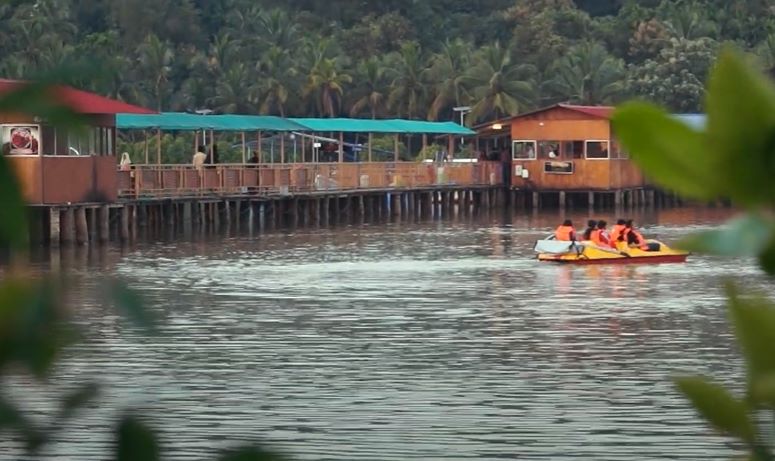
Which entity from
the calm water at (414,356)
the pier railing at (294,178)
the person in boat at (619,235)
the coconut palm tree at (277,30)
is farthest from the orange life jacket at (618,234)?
the coconut palm tree at (277,30)

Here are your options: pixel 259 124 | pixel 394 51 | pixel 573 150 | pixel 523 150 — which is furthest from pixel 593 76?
pixel 259 124

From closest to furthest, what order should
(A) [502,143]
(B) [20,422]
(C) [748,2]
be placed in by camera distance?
(B) [20,422], (A) [502,143], (C) [748,2]

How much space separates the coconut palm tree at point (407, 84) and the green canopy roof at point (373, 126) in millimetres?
11564

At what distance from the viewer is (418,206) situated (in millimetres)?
55906

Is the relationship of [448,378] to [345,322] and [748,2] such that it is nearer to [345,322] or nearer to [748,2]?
[345,322]

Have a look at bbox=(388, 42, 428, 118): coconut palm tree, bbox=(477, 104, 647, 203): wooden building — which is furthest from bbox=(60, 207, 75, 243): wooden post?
bbox=(388, 42, 428, 118): coconut palm tree

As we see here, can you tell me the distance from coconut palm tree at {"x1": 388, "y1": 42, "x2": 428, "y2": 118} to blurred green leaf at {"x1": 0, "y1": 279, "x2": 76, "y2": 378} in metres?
69.9

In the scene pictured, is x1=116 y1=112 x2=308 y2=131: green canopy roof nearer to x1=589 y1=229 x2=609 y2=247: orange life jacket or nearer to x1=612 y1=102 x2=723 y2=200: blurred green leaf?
x1=589 y1=229 x2=609 y2=247: orange life jacket

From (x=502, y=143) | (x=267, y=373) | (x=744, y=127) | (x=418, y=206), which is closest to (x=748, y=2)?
(x=502, y=143)

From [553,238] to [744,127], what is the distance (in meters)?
32.7

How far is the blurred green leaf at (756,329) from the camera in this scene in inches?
55.9

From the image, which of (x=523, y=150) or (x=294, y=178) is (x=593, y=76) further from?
(x=294, y=178)

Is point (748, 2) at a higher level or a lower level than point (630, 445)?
higher

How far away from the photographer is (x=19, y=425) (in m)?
1.52
